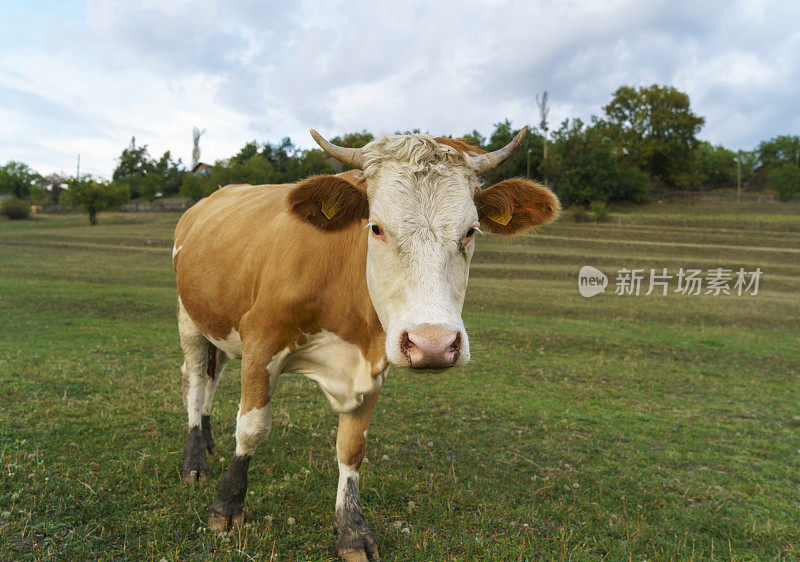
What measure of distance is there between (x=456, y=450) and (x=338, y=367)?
2.41 meters

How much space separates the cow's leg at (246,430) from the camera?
361 cm

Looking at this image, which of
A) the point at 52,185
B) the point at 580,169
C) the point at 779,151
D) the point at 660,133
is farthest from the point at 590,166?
the point at 52,185

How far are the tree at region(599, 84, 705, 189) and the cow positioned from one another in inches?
2758

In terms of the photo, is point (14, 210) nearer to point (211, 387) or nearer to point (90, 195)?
point (90, 195)

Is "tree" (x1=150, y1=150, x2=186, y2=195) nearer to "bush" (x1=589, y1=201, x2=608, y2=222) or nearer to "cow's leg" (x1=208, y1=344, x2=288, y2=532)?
"bush" (x1=589, y1=201, x2=608, y2=222)

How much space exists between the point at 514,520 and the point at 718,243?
35.8 m

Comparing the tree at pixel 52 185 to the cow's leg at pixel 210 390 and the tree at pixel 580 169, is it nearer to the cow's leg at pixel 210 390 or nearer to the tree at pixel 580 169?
the tree at pixel 580 169

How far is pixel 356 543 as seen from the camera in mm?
3559

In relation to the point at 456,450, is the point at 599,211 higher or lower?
higher

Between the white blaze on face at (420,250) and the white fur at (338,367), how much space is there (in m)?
0.66

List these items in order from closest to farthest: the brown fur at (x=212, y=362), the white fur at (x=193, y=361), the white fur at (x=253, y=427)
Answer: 1. the white fur at (x=253, y=427)
2. the white fur at (x=193, y=361)
3. the brown fur at (x=212, y=362)

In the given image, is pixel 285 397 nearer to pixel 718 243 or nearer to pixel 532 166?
pixel 718 243

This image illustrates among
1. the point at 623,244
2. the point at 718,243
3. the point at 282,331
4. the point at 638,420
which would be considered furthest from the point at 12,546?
the point at 718,243

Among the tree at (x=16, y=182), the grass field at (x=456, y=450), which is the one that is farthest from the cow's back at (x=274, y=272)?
the tree at (x=16, y=182)
